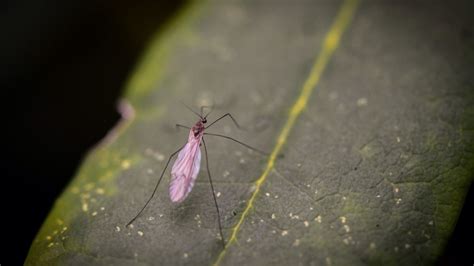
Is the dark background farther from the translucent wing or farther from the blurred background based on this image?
the translucent wing

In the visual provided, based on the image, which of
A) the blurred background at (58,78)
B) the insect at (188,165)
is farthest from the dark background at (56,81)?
the insect at (188,165)

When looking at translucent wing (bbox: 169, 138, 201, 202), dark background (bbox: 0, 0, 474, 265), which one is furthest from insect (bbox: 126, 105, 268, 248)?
dark background (bbox: 0, 0, 474, 265)

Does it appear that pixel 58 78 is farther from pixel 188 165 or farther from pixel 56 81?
pixel 188 165

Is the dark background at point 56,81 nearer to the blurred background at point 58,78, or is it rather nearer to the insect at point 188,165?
the blurred background at point 58,78

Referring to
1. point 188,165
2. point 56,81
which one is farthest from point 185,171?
point 56,81

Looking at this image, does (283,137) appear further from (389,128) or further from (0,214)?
(0,214)

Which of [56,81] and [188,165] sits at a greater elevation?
[56,81]
